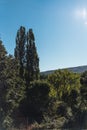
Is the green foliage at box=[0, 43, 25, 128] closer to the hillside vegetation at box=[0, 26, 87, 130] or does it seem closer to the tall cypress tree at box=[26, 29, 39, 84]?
the hillside vegetation at box=[0, 26, 87, 130]

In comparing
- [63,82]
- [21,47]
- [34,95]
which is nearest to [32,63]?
[21,47]

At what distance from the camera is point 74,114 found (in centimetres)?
3109

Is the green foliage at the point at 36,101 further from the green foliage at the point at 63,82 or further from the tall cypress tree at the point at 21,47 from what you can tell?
the tall cypress tree at the point at 21,47

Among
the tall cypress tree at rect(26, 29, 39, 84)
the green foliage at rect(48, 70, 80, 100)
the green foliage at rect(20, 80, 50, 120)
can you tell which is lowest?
the green foliage at rect(20, 80, 50, 120)

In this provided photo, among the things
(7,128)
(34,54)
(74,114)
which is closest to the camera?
(7,128)

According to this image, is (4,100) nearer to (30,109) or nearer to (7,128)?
(7,128)

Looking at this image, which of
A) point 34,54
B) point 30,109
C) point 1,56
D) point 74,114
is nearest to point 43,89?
point 30,109

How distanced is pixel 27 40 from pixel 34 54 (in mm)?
2776

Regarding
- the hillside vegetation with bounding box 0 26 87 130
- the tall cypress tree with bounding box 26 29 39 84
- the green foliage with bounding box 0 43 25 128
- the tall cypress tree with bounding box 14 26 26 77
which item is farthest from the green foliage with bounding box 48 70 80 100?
the green foliage with bounding box 0 43 25 128

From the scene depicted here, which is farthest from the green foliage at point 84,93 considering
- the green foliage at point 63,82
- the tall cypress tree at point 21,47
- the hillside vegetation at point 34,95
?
the tall cypress tree at point 21,47

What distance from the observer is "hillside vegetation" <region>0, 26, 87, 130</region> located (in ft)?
76.8

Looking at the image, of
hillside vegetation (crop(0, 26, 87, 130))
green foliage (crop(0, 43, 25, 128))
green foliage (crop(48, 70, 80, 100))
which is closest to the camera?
green foliage (crop(0, 43, 25, 128))

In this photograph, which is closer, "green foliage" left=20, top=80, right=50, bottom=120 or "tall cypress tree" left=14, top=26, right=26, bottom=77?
"green foliage" left=20, top=80, right=50, bottom=120

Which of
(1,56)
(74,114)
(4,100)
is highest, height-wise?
(1,56)
